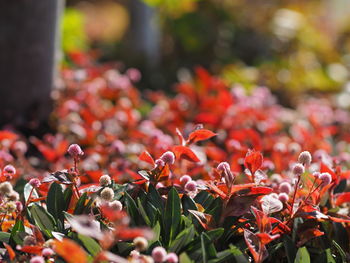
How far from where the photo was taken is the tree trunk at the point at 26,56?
3426 mm

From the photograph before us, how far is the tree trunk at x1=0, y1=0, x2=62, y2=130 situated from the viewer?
3426 mm

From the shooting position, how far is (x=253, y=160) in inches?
69.0

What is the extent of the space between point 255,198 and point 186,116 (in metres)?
2.19

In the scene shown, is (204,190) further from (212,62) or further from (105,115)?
(212,62)

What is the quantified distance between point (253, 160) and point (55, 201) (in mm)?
639

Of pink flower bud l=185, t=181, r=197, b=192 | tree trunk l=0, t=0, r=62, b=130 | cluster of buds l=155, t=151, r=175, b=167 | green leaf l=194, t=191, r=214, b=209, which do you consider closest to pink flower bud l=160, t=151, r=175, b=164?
cluster of buds l=155, t=151, r=175, b=167

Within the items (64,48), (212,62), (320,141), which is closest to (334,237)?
(320,141)

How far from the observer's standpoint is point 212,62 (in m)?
6.83

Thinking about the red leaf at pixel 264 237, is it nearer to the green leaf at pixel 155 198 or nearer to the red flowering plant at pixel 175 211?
the red flowering plant at pixel 175 211

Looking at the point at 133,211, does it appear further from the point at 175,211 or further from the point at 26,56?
the point at 26,56

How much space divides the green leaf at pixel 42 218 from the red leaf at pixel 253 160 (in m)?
0.62

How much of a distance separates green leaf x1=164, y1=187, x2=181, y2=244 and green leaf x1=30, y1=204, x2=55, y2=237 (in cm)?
35

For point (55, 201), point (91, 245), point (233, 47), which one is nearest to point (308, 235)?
point (91, 245)

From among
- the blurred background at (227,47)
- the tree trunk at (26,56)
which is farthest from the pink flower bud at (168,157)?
the blurred background at (227,47)
